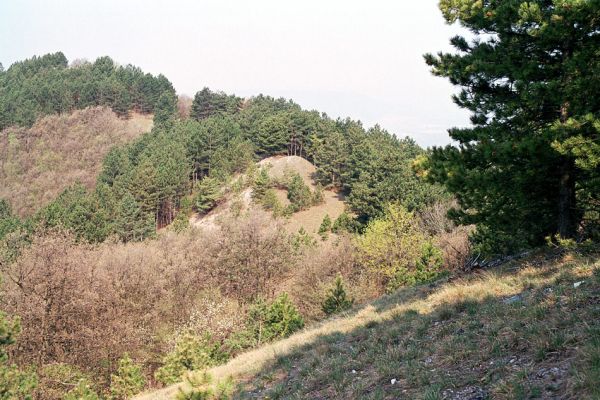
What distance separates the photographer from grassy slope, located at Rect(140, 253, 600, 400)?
17.7 feet

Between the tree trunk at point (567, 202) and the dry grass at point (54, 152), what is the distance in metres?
80.7

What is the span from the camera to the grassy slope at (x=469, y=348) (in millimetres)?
5398

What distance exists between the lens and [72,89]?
107 meters

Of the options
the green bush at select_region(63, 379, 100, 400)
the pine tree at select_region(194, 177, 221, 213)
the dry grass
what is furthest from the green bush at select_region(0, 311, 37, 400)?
the dry grass

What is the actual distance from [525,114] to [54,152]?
99.5 meters

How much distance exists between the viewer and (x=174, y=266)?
34500mm

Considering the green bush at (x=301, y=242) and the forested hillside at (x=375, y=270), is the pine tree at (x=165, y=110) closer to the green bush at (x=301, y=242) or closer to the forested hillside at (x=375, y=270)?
the forested hillside at (x=375, y=270)

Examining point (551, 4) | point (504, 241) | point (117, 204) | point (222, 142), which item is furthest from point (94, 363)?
point (222, 142)

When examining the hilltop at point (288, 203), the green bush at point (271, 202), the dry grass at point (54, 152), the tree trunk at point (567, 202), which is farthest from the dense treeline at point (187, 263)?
the dry grass at point (54, 152)

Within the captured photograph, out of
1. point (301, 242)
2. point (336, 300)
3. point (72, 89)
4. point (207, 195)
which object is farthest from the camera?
point (72, 89)

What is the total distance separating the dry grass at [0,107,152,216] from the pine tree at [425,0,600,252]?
79216mm

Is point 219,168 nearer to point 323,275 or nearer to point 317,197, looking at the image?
point 317,197

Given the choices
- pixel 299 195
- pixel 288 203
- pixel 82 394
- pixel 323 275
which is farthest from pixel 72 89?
pixel 82 394

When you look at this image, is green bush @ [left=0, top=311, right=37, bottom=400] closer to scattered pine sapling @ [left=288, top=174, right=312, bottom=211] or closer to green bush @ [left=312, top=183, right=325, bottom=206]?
scattered pine sapling @ [left=288, top=174, right=312, bottom=211]
